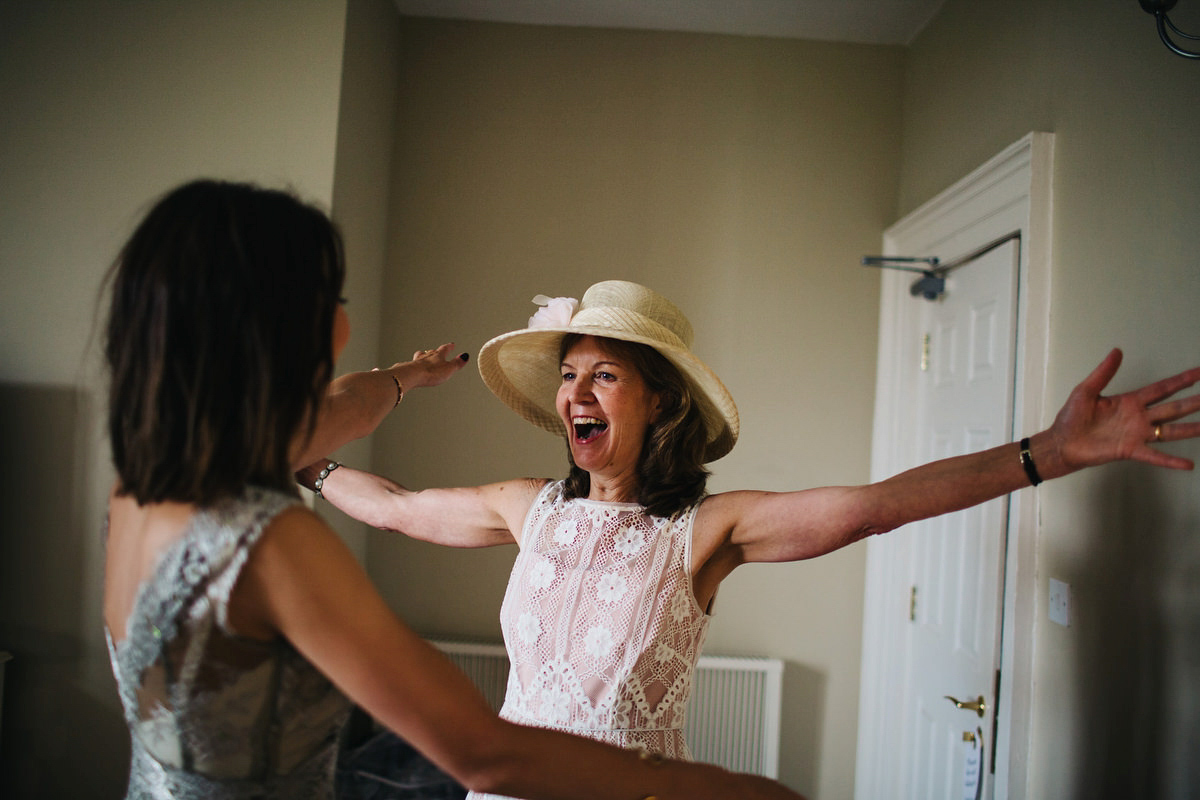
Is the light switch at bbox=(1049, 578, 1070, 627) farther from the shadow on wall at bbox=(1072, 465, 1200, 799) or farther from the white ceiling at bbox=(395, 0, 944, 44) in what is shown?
the white ceiling at bbox=(395, 0, 944, 44)

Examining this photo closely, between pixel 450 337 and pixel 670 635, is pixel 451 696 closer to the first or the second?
pixel 670 635

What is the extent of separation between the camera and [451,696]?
0.69 m

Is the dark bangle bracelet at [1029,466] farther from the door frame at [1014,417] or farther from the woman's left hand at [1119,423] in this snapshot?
the door frame at [1014,417]

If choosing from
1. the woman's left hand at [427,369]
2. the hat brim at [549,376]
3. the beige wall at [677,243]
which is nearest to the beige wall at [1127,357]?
the hat brim at [549,376]

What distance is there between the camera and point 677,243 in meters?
2.91

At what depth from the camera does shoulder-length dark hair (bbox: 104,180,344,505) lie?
67 centimetres

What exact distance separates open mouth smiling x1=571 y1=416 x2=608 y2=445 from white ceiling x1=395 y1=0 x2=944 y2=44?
6.56ft

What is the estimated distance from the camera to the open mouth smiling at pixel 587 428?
1428mm

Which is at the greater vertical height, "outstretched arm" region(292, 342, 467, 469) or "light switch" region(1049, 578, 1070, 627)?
"outstretched arm" region(292, 342, 467, 469)

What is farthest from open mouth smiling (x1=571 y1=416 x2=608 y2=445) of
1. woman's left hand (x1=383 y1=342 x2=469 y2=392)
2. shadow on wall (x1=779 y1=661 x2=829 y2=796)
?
shadow on wall (x1=779 y1=661 x2=829 y2=796)

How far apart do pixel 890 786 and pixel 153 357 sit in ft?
9.13

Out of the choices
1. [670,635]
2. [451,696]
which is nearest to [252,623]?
[451,696]

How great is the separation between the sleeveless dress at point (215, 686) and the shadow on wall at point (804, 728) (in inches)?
95.3

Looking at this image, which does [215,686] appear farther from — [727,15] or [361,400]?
[727,15]
